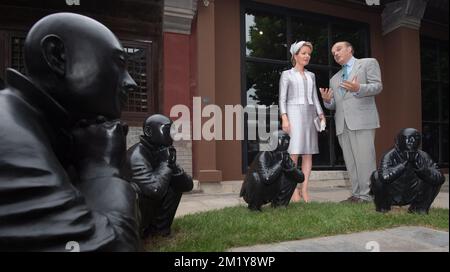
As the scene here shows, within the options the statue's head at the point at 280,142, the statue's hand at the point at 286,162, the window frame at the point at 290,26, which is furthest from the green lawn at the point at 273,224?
the window frame at the point at 290,26

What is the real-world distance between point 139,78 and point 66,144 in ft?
19.3

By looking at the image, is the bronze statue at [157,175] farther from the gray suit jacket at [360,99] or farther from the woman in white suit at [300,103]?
the gray suit jacket at [360,99]

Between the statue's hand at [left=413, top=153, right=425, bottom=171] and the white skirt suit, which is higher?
the white skirt suit

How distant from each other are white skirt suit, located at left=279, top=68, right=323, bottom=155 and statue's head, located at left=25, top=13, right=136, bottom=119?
3.60 m

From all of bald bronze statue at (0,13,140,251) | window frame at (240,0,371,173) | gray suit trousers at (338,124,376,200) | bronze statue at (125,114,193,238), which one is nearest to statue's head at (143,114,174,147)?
bronze statue at (125,114,193,238)

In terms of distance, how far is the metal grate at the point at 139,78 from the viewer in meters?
6.57

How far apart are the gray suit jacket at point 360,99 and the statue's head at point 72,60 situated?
3.94 m

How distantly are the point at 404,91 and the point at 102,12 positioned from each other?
18.6 ft

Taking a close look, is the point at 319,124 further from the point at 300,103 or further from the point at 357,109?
the point at 357,109

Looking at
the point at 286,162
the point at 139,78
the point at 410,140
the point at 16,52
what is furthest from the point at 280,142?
the point at 16,52

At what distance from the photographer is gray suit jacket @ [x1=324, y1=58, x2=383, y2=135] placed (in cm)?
452

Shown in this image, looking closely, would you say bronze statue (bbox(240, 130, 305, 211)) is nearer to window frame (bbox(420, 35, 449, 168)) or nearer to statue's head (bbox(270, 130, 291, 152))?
statue's head (bbox(270, 130, 291, 152))
